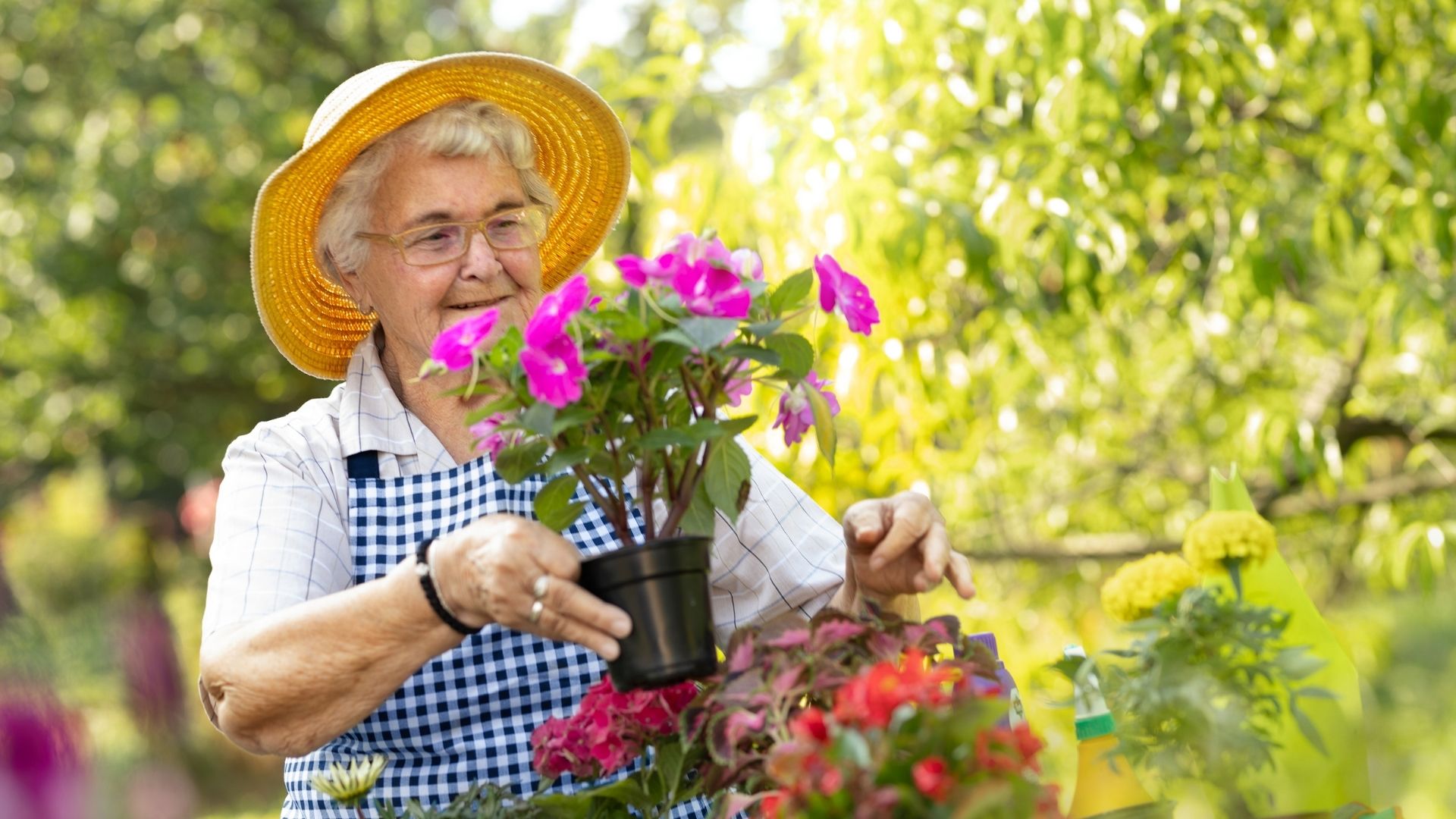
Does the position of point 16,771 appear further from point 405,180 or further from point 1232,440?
point 1232,440

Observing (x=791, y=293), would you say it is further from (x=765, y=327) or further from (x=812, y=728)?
(x=812, y=728)

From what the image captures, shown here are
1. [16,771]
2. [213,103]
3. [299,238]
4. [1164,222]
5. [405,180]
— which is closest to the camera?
[16,771]

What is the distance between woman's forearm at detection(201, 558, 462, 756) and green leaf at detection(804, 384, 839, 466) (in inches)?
16.0

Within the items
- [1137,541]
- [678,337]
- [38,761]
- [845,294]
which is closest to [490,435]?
[678,337]

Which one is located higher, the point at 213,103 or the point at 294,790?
the point at 213,103

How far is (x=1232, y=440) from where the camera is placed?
11.9 feet

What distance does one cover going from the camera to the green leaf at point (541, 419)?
1.18 metres

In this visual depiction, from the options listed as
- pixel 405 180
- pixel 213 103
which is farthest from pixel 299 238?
pixel 213 103

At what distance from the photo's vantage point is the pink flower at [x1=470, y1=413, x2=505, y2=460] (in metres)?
1.29

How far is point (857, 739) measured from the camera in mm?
951

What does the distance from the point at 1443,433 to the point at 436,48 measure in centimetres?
697

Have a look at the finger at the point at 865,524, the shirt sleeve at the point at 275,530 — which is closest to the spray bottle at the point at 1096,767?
the finger at the point at 865,524

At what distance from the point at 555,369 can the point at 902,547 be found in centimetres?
54

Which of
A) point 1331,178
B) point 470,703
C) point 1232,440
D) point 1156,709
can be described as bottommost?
point 1156,709
